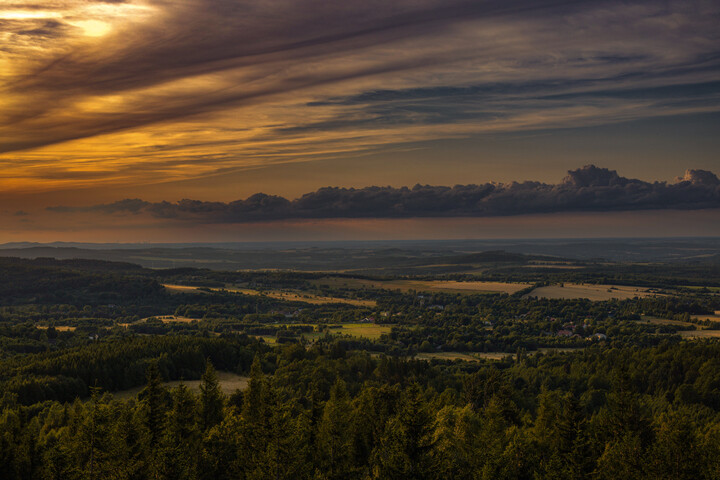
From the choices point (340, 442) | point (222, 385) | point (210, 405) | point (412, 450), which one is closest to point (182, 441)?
point (210, 405)

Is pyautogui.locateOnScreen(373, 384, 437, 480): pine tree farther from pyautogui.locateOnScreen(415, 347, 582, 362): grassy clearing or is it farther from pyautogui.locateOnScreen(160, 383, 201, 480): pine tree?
pyautogui.locateOnScreen(415, 347, 582, 362): grassy clearing

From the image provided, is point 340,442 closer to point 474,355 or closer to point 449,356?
point 449,356

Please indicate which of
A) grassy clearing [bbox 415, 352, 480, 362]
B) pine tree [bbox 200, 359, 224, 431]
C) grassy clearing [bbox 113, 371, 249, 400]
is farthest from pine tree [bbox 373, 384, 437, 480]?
grassy clearing [bbox 415, 352, 480, 362]

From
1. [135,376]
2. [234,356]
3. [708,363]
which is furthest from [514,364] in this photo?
[135,376]

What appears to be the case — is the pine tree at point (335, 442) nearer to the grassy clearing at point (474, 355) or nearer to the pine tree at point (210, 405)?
the pine tree at point (210, 405)

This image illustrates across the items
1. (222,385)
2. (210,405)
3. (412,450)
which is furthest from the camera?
(222,385)

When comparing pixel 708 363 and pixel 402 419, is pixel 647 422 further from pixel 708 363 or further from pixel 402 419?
pixel 708 363

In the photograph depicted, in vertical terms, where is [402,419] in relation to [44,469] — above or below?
above

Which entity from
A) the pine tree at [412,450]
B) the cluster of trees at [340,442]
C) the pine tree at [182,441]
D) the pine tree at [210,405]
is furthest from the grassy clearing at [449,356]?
the pine tree at [412,450]
